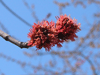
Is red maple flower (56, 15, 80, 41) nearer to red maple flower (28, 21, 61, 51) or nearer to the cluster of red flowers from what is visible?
the cluster of red flowers

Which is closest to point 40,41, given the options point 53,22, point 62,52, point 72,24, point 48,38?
point 48,38

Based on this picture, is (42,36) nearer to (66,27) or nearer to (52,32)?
(52,32)

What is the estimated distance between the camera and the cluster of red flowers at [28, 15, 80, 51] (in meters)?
1.87

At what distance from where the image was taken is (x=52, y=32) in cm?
192

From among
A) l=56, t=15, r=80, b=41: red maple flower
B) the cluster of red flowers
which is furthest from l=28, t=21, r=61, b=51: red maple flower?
l=56, t=15, r=80, b=41: red maple flower

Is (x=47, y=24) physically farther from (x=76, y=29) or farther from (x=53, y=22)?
(x=76, y=29)

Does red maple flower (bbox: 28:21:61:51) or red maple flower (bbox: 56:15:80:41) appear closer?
red maple flower (bbox: 28:21:61:51)

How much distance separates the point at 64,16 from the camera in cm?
211

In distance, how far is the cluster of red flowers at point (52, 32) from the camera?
6.13 ft

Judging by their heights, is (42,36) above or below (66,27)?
below

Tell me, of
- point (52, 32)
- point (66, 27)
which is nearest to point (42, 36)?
point (52, 32)

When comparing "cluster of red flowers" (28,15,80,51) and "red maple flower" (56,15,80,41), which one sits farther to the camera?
"red maple flower" (56,15,80,41)

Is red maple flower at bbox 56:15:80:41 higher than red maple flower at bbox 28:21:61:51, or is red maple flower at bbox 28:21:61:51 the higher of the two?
red maple flower at bbox 56:15:80:41

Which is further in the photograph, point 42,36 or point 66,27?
point 66,27
